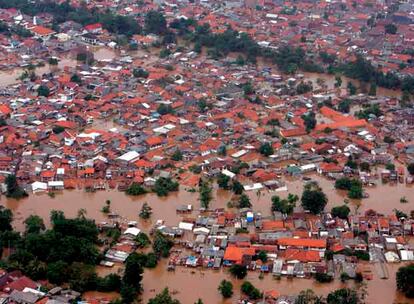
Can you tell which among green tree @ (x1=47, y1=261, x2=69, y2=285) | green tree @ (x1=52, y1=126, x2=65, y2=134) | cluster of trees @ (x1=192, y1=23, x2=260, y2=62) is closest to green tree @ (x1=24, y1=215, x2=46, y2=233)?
green tree @ (x1=47, y1=261, x2=69, y2=285)

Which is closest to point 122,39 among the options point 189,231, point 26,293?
point 189,231

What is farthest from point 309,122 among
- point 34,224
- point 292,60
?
point 34,224

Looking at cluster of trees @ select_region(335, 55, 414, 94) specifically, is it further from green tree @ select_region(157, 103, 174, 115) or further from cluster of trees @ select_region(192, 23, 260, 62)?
green tree @ select_region(157, 103, 174, 115)

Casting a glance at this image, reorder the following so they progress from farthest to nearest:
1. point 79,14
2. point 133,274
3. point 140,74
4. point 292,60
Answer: point 79,14, point 292,60, point 140,74, point 133,274

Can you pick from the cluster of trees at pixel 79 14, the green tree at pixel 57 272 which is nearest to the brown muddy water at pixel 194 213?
the green tree at pixel 57 272

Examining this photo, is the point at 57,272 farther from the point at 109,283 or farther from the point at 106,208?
the point at 106,208

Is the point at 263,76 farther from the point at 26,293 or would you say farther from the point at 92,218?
the point at 26,293
